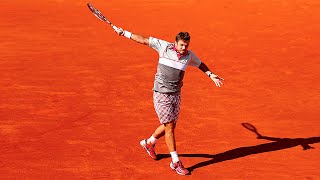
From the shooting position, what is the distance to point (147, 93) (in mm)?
10562

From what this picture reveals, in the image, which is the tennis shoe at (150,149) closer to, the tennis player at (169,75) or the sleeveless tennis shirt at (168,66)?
the tennis player at (169,75)

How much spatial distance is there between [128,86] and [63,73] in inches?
65.0

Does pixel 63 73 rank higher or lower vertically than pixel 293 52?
lower

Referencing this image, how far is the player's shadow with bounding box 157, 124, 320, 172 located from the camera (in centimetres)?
771

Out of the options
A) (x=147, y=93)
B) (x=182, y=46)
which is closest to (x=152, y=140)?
(x=182, y=46)

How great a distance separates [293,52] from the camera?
1345 cm

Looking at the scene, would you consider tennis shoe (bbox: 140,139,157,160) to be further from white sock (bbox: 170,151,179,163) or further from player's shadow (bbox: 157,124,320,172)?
white sock (bbox: 170,151,179,163)

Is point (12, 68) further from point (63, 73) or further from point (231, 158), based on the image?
point (231, 158)

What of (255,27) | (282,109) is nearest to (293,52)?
(255,27)

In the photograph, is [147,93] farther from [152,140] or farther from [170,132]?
[170,132]

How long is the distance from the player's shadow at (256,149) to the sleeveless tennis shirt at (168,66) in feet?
4.30

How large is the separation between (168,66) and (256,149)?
7.48ft

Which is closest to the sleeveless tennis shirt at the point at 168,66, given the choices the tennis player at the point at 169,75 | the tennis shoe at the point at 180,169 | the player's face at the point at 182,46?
the tennis player at the point at 169,75

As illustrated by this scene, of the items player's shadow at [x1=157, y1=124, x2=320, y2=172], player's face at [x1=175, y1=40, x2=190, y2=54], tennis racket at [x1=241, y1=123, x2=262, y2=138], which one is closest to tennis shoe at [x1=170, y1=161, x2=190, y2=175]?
player's shadow at [x1=157, y1=124, x2=320, y2=172]
